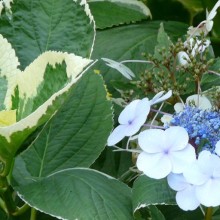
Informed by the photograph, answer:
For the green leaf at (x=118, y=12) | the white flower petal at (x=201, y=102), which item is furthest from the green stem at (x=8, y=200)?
the green leaf at (x=118, y=12)

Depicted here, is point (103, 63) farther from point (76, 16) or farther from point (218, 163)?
point (218, 163)

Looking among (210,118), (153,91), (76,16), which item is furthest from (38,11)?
(210,118)

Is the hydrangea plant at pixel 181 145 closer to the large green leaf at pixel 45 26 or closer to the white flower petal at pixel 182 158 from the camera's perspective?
the white flower petal at pixel 182 158

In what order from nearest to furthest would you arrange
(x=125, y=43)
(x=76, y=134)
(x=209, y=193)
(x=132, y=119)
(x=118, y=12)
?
(x=209, y=193) < (x=132, y=119) < (x=76, y=134) < (x=125, y=43) < (x=118, y=12)

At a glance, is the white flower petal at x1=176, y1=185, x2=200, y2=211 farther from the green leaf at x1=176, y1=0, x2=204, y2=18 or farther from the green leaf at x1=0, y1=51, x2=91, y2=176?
the green leaf at x1=176, y1=0, x2=204, y2=18

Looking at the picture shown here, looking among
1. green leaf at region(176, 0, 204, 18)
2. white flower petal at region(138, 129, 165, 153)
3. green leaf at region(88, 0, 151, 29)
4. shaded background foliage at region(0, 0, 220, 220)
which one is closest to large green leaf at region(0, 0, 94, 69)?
shaded background foliage at region(0, 0, 220, 220)

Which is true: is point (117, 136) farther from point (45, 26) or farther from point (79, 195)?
point (45, 26)

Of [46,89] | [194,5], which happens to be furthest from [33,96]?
[194,5]
